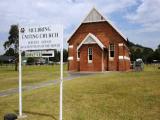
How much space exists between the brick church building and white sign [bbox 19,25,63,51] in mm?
29214

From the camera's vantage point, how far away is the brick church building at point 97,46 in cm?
4156

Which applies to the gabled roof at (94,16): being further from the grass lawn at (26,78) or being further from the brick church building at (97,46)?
the grass lawn at (26,78)

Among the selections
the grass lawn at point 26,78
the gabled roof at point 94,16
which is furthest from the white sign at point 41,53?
the gabled roof at point 94,16

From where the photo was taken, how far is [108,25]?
42906 millimetres

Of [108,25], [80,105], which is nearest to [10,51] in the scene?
[108,25]

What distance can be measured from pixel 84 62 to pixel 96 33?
4.44 metres

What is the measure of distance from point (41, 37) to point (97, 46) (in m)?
30.4

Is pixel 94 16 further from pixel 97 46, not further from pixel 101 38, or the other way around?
pixel 97 46

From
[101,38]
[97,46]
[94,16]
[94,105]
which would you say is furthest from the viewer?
[101,38]

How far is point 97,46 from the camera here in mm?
41594

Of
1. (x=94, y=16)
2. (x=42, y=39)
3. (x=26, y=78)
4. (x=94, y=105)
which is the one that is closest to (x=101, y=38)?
(x=94, y=16)

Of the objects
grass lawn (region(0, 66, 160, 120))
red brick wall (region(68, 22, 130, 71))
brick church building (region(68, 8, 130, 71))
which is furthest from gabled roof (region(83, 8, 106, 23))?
grass lawn (region(0, 66, 160, 120))

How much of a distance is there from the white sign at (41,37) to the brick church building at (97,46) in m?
29.2

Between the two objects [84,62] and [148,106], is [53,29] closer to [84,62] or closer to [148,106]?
[148,106]
